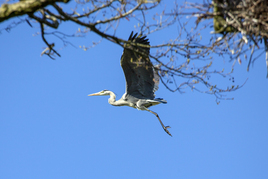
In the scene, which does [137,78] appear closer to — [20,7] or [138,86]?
[138,86]

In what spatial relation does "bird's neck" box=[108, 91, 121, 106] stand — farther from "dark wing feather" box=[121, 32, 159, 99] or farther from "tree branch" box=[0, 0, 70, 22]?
"tree branch" box=[0, 0, 70, 22]

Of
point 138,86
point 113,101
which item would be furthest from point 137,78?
point 113,101

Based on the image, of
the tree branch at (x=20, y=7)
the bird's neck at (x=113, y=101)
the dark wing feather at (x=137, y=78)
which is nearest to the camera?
the tree branch at (x=20, y=7)

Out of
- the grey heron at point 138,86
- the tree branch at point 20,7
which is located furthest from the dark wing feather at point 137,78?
the tree branch at point 20,7

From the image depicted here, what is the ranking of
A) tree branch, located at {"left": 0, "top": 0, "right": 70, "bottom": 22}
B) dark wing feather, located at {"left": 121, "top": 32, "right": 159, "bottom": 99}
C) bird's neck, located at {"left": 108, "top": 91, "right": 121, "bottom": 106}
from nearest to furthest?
tree branch, located at {"left": 0, "top": 0, "right": 70, "bottom": 22} < dark wing feather, located at {"left": 121, "top": 32, "right": 159, "bottom": 99} < bird's neck, located at {"left": 108, "top": 91, "right": 121, "bottom": 106}

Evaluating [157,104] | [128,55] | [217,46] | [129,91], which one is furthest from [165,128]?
[217,46]

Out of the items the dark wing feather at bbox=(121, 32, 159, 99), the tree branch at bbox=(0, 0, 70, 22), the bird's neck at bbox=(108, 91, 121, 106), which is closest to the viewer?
the tree branch at bbox=(0, 0, 70, 22)

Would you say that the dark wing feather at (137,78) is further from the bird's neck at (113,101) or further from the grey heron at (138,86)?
the bird's neck at (113,101)

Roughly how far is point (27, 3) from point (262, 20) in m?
2.34

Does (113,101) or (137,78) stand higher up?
(113,101)

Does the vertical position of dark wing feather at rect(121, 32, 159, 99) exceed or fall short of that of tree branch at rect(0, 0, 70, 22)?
it exceeds it

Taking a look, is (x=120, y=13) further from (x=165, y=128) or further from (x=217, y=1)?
(x=165, y=128)

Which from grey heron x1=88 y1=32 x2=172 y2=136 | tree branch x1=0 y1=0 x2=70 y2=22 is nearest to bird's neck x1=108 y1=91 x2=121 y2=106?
grey heron x1=88 y1=32 x2=172 y2=136

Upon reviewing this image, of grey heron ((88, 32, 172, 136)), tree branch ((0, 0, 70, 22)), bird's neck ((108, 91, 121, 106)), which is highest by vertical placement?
bird's neck ((108, 91, 121, 106))
